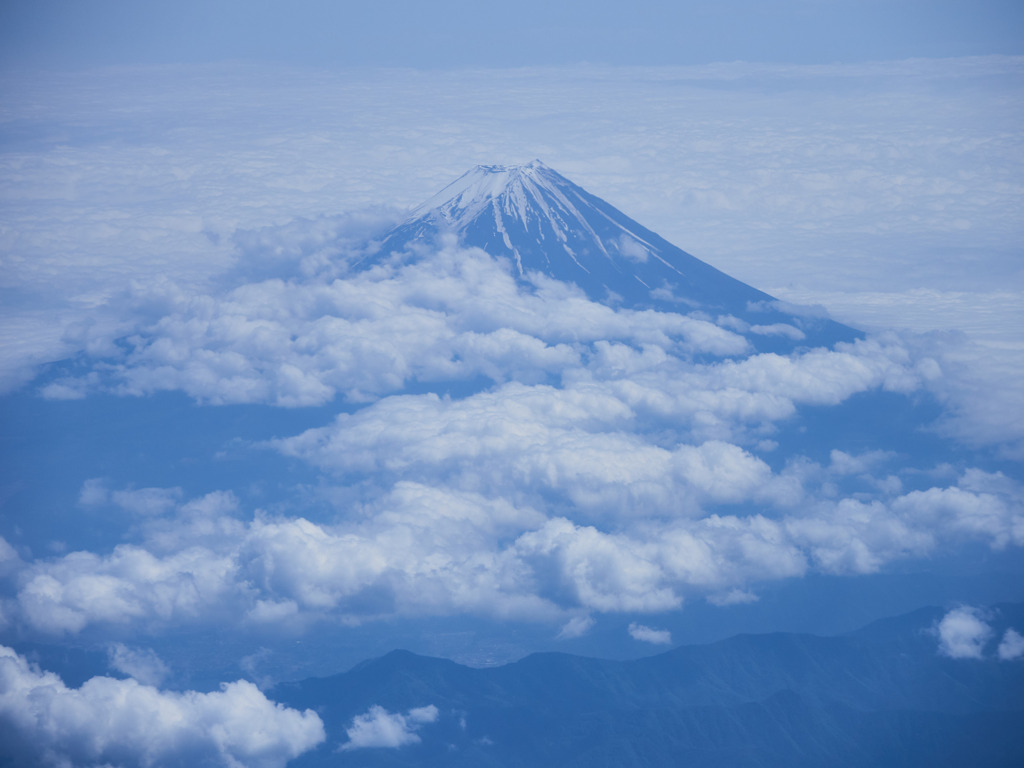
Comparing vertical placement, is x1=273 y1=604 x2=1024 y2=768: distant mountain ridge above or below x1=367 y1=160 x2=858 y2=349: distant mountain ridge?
below

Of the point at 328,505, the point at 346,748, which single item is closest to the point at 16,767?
the point at 346,748

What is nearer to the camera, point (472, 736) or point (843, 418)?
point (472, 736)

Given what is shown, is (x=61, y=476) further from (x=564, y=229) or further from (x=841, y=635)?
(x=841, y=635)

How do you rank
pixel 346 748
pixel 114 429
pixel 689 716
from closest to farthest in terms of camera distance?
pixel 346 748 < pixel 689 716 < pixel 114 429

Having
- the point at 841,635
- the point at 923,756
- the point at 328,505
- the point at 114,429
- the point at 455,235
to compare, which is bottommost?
the point at 923,756

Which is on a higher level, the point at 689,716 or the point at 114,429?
the point at 114,429
